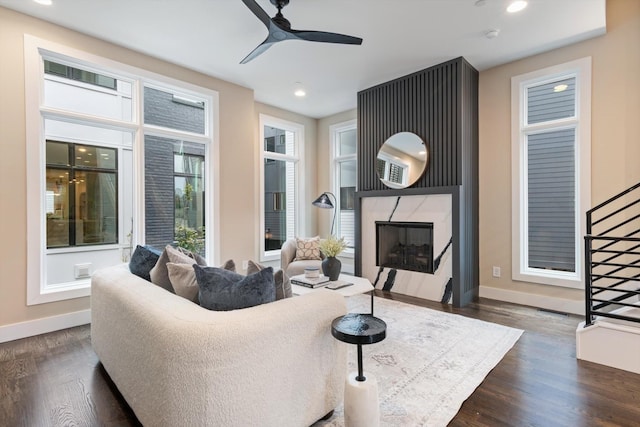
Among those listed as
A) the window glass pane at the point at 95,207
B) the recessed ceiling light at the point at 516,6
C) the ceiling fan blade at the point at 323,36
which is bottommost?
the window glass pane at the point at 95,207

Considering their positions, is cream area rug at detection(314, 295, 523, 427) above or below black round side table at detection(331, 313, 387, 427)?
below

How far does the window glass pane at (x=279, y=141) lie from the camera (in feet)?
19.0

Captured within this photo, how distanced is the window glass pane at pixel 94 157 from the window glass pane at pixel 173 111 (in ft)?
1.98

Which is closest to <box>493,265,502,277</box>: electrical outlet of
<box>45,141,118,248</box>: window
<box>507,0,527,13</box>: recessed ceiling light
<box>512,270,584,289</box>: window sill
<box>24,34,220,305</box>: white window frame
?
<box>512,270,584,289</box>: window sill

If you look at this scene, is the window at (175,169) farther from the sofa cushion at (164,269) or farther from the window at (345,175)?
the window at (345,175)

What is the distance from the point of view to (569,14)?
307 centimetres

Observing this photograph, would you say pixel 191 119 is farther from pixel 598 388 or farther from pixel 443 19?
pixel 598 388

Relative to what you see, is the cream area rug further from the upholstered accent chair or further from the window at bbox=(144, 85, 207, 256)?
the window at bbox=(144, 85, 207, 256)

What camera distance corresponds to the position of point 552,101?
153 inches

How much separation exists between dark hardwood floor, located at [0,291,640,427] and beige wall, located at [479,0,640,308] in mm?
1348

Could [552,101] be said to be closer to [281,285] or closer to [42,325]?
[281,285]

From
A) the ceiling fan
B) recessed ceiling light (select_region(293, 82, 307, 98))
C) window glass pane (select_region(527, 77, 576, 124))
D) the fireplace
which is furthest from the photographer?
recessed ceiling light (select_region(293, 82, 307, 98))

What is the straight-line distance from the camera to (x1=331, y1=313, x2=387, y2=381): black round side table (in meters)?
1.54

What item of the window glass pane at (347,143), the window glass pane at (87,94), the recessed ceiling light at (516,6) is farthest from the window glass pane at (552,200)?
the window glass pane at (87,94)
